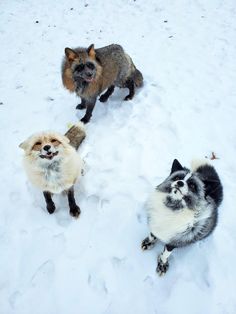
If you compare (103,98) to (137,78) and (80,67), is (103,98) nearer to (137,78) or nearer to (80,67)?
(137,78)

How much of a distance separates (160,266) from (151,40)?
599 centimetres

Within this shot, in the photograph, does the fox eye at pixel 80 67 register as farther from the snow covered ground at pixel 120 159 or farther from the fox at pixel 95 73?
the snow covered ground at pixel 120 159

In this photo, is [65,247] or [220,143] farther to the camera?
[220,143]

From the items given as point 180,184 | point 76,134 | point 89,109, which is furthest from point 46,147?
point 89,109

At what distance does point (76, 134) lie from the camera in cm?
434

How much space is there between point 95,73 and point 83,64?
0.88ft

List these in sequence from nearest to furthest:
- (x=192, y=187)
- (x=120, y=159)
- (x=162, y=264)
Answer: (x=192, y=187) → (x=162, y=264) → (x=120, y=159)

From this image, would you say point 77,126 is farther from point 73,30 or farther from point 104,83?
point 73,30

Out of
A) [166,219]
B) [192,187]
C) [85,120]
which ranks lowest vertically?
[85,120]

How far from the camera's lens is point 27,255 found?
3467 millimetres

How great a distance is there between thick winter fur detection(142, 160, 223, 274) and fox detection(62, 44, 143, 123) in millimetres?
2339

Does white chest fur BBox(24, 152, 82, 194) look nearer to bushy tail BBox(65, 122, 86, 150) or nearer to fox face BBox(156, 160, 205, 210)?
bushy tail BBox(65, 122, 86, 150)

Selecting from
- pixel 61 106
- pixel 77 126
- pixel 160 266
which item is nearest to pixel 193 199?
pixel 160 266

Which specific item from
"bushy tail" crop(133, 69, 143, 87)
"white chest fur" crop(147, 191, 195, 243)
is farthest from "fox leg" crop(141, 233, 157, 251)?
"bushy tail" crop(133, 69, 143, 87)
